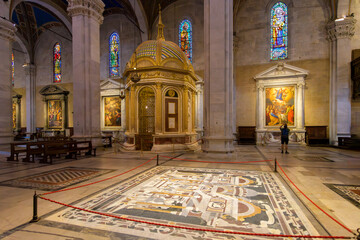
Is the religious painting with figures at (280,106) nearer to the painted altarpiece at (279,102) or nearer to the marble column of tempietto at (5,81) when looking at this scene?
the painted altarpiece at (279,102)

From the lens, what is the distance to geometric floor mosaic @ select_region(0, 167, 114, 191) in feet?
16.1

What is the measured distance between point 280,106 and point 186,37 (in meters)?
10.3

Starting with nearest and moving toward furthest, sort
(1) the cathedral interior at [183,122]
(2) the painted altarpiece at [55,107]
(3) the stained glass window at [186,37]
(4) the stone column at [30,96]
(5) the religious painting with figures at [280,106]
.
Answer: (1) the cathedral interior at [183,122], (5) the religious painting with figures at [280,106], (3) the stained glass window at [186,37], (2) the painted altarpiece at [55,107], (4) the stone column at [30,96]

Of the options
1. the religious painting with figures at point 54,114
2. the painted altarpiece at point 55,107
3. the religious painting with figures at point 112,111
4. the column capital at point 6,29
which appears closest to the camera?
the column capital at point 6,29

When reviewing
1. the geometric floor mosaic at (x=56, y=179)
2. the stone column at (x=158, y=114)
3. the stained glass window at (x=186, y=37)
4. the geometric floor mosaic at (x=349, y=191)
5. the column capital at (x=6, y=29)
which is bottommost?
the geometric floor mosaic at (x=56, y=179)

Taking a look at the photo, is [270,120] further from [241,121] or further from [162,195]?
[162,195]

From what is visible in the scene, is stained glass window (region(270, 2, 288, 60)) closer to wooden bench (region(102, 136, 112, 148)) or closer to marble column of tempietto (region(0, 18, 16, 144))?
wooden bench (region(102, 136, 112, 148))

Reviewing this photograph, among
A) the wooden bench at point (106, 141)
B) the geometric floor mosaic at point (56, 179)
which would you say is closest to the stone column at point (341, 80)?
the geometric floor mosaic at point (56, 179)

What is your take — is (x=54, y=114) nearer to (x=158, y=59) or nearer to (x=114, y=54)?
(x=114, y=54)

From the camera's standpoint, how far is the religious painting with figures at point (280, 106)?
15211 millimetres

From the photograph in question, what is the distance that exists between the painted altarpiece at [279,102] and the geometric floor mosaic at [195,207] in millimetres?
11174

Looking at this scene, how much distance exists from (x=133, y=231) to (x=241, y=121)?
1538 cm

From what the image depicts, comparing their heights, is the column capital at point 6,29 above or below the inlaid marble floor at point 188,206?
above

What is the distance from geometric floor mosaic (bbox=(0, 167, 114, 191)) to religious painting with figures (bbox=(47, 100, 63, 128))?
18011 mm
